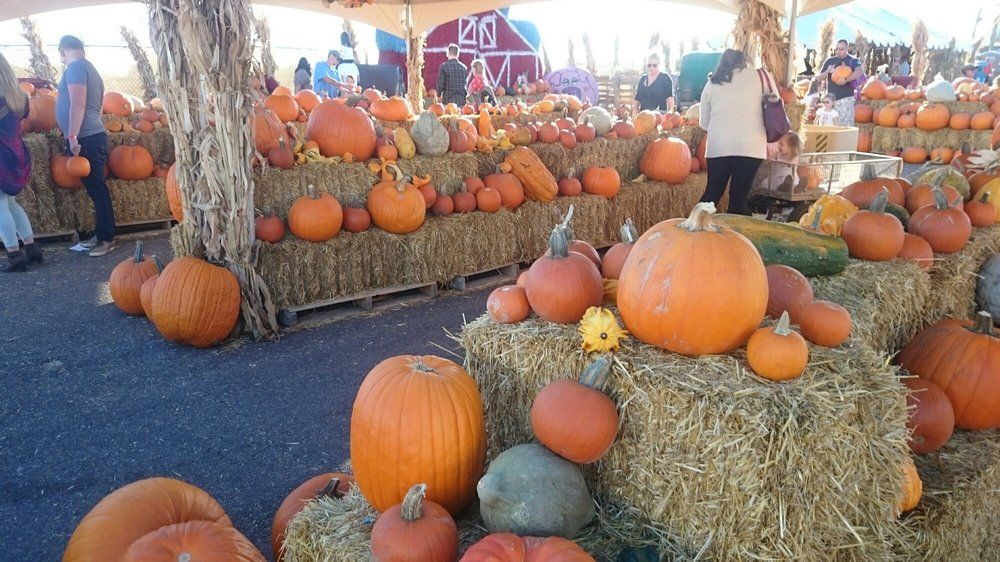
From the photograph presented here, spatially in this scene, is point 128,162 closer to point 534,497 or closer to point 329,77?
point 329,77

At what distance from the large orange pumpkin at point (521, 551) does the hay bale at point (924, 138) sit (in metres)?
13.4

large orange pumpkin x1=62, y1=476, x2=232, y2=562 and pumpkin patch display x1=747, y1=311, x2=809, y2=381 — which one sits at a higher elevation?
pumpkin patch display x1=747, y1=311, x2=809, y2=381

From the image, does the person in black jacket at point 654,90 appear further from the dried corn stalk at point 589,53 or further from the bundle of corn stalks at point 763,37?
the dried corn stalk at point 589,53

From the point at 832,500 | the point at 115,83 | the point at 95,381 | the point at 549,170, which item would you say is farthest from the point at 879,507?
the point at 115,83

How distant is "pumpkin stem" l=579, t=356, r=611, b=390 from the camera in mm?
1861

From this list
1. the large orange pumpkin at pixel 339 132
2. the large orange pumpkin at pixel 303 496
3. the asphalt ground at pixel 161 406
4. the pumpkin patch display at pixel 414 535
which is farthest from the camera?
the large orange pumpkin at pixel 339 132

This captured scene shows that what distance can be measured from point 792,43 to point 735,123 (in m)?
2.89

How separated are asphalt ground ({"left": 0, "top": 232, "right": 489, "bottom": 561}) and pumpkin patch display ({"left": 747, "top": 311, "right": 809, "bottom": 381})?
1.94 metres

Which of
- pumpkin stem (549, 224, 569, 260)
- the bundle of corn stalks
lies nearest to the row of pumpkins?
the bundle of corn stalks

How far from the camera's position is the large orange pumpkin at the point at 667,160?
7164mm

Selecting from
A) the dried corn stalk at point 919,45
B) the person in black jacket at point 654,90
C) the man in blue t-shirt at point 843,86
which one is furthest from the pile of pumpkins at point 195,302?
the dried corn stalk at point 919,45

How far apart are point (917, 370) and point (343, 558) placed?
2443mm

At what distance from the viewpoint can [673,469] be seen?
178cm

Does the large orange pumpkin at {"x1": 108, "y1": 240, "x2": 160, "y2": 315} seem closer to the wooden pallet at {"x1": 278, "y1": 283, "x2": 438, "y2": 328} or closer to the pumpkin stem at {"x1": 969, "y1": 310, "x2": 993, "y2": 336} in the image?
the wooden pallet at {"x1": 278, "y1": 283, "x2": 438, "y2": 328}
